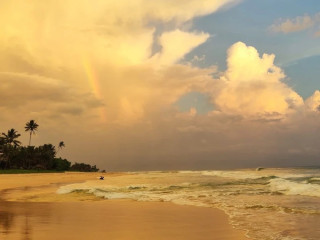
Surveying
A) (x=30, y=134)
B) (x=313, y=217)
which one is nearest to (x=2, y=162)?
(x=30, y=134)

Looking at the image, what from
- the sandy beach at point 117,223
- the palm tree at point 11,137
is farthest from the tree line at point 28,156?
the sandy beach at point 117,223

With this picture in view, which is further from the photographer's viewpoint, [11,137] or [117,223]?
[11,137]

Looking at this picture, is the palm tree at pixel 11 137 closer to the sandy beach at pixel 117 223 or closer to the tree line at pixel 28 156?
the tree line at pixel 28 156

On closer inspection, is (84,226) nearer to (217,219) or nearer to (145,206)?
(217,219)

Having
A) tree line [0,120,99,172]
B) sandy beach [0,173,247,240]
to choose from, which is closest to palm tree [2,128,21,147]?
tree line [0,120,99,172]

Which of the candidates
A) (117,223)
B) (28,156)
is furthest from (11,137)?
(117,223)

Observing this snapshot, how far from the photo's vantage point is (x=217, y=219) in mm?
13914

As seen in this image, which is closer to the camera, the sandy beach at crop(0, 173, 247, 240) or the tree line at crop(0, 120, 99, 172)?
the sandy beach at crop(0, 173, 247, 240)

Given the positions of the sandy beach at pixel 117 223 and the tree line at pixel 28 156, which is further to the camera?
the tree line at pixel 28 156

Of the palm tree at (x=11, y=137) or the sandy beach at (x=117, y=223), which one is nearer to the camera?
the sandy beach at (x=117, y=223)

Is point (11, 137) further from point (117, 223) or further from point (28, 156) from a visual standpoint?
point (117, 223)

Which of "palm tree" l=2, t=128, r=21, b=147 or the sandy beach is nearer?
the sandy beach

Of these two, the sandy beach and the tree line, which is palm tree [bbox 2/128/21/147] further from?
the sandy beach

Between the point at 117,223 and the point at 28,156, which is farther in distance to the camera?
the point at 28,156
